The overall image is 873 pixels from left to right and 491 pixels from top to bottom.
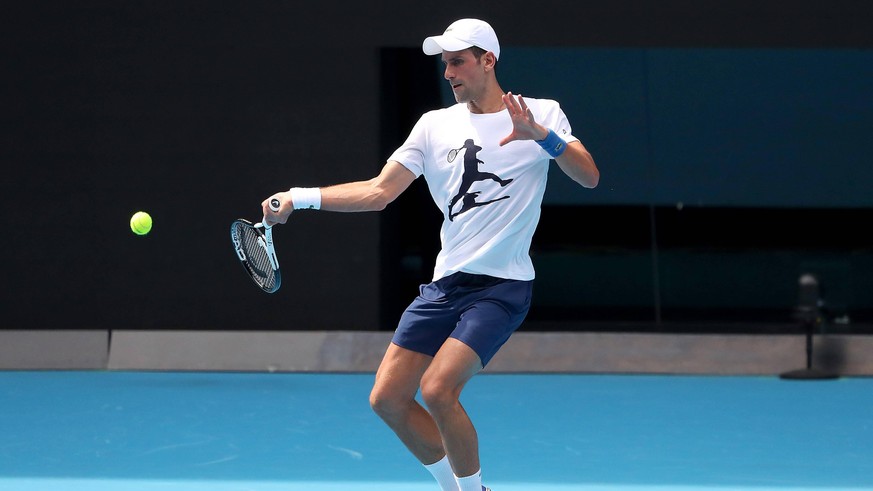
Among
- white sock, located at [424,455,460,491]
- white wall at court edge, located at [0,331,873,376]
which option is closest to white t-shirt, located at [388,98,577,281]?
white sock, located at [424,455,460,491]

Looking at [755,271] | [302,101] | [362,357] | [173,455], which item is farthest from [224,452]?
[755,271]

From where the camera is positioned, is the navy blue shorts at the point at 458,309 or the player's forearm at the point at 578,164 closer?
the player's forearm at the point at 578,164

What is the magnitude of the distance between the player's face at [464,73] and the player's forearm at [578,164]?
45 centimetres

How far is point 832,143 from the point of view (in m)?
10.8

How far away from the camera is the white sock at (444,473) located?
537 centimetres

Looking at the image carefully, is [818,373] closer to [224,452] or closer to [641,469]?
[641,469]

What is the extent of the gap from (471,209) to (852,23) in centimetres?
617

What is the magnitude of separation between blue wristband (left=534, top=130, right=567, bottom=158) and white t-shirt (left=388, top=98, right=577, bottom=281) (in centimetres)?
16

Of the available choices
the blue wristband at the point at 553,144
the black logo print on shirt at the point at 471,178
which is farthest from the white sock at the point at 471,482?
the blue wristband at the point at 553,144

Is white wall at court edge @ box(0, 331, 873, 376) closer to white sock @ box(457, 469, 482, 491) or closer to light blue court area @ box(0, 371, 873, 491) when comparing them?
light blue court area @ box(0, 371, 873, 491)

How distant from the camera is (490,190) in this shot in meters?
5.29

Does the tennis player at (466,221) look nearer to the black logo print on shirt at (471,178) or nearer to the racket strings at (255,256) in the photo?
the black logo print on shirt at (471,178)

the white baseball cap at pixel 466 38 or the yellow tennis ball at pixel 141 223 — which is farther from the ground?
the white baseball cap at pixel 466 38

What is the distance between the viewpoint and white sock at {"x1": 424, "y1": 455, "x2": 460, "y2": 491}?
17.6ft
